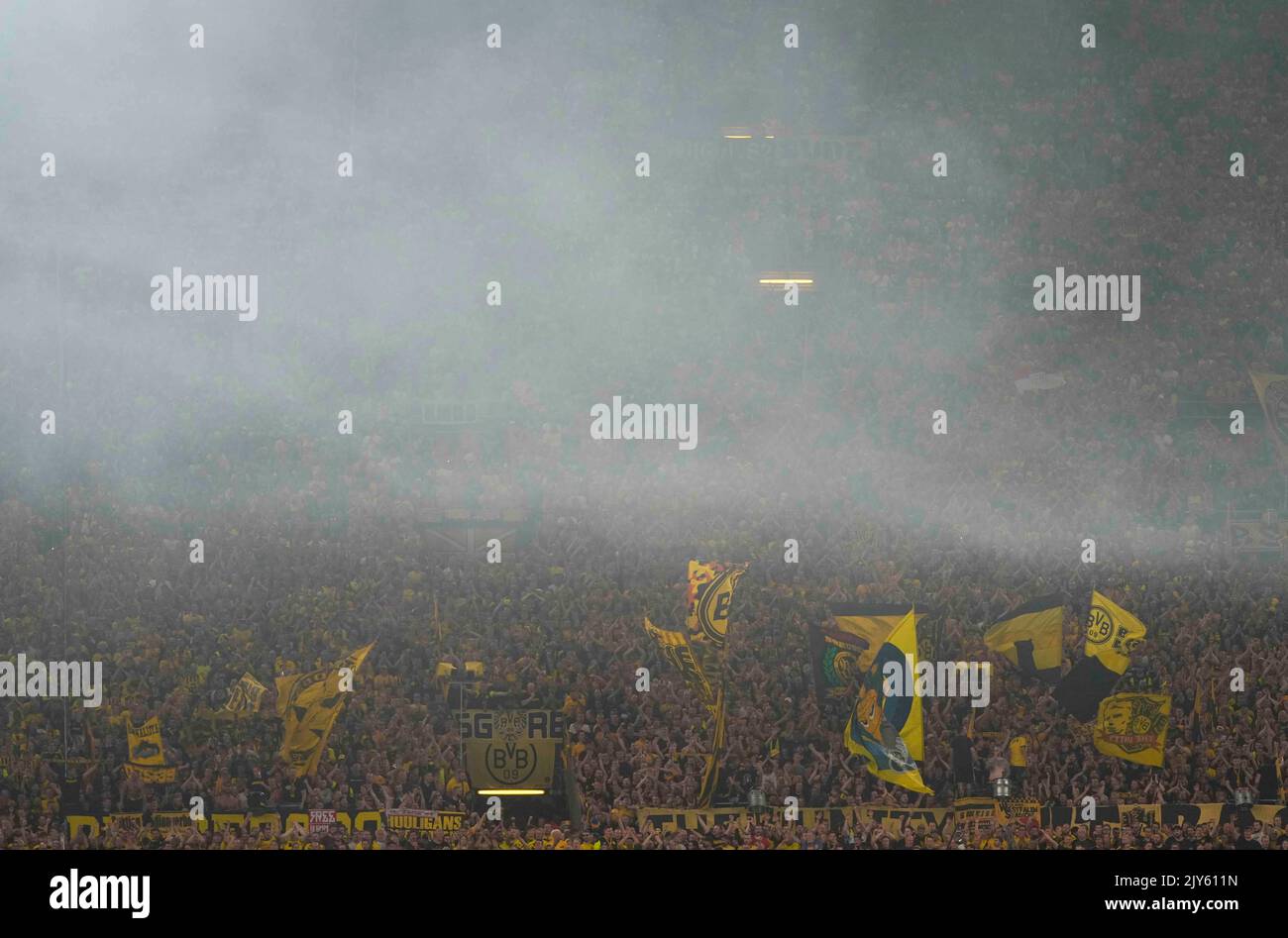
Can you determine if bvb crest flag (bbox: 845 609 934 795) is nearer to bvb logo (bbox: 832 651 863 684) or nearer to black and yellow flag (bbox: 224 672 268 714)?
bvb logo (bbox: 832 651 863 684)

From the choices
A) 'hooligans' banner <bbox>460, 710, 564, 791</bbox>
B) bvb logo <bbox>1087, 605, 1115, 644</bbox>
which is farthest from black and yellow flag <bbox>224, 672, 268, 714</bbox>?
bvb logo <bbox>1087, 605, 1115, 644</bbox>

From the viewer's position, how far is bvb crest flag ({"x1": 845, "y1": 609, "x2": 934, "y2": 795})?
5.64 metres

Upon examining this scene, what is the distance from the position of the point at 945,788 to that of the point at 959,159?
120 inches

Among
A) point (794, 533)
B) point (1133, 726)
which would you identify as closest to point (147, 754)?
point (794, 533)

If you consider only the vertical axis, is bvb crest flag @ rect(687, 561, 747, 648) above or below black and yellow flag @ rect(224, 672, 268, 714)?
above

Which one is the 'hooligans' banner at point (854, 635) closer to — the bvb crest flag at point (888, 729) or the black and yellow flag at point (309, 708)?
the bvb crest flag at point (888, 729)

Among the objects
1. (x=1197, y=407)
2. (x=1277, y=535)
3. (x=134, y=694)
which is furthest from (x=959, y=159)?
(x=134, y=694)

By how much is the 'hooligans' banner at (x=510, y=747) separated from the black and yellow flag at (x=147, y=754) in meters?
1.43

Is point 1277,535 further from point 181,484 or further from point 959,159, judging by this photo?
point 181,484

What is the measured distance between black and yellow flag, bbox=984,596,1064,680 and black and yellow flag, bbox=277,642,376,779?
9.84 ft

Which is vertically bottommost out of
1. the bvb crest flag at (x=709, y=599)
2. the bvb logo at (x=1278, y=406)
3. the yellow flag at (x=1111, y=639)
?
the yellow flag at (x=1111, y=639)

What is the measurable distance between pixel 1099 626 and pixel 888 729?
1.12 meters

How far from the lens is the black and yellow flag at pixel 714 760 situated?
5.63 m

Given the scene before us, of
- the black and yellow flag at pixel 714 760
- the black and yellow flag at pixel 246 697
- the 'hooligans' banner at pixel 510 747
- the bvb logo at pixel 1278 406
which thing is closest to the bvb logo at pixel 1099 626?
the bvb logo at pixel 1278 406
